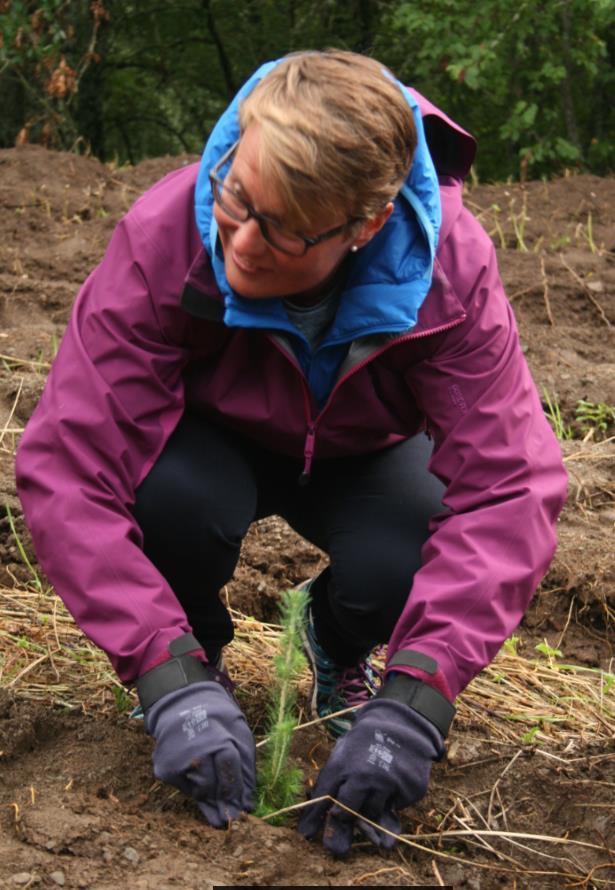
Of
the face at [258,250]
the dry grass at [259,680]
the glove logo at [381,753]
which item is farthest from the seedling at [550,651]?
the face at [258,250]

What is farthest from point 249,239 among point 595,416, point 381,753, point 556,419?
point 595,416

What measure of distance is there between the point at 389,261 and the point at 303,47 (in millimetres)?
7972

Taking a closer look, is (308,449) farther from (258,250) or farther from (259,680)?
(259,680)

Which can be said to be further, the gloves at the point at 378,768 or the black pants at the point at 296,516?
the black pants at the point at 296,516

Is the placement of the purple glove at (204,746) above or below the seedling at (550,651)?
above

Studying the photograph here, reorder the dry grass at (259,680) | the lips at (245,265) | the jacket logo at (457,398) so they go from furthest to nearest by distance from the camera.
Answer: the dry grass at (259,680) → the jacket logo at (457,398) → the lips at (245,265)

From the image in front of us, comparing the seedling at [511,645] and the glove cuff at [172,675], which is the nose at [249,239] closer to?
the glove cuff at [172,675]

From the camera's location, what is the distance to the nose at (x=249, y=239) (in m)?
2.05

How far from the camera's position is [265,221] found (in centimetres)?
204

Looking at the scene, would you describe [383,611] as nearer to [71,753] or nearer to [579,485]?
[71,753]

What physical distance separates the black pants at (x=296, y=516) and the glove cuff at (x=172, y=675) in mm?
356

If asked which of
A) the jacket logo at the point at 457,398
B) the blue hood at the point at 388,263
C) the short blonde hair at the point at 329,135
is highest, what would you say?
the short blonde hair at the point at 329,135

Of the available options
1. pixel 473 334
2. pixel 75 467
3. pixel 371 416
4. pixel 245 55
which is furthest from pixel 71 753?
pixel 245 55

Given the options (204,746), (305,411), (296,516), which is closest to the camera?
(204,746)
